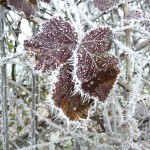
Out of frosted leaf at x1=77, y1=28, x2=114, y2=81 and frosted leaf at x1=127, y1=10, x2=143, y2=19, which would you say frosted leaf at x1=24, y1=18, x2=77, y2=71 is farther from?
frosted leaf at x1=127, y1=10, x2=143, y2=19

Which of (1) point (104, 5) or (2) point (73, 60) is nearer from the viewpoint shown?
(2) point (73, 60)

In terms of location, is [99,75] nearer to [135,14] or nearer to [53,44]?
[53,44]

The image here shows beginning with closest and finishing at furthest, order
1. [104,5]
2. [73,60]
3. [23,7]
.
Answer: [73,60] < [23,7] < [104,5]

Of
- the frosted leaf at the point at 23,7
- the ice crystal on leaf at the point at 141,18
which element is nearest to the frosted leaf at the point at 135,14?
the ice crystal on leaf at the point at 141,18

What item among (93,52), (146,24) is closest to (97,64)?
(93,52)

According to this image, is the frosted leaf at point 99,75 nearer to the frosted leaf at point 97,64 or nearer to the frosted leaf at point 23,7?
the frosted leaf at point 97,64

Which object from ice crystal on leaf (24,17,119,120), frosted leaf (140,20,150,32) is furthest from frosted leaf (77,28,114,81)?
frosted leaf (140,20,150,32)

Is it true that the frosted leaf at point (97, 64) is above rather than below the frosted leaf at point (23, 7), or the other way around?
below
